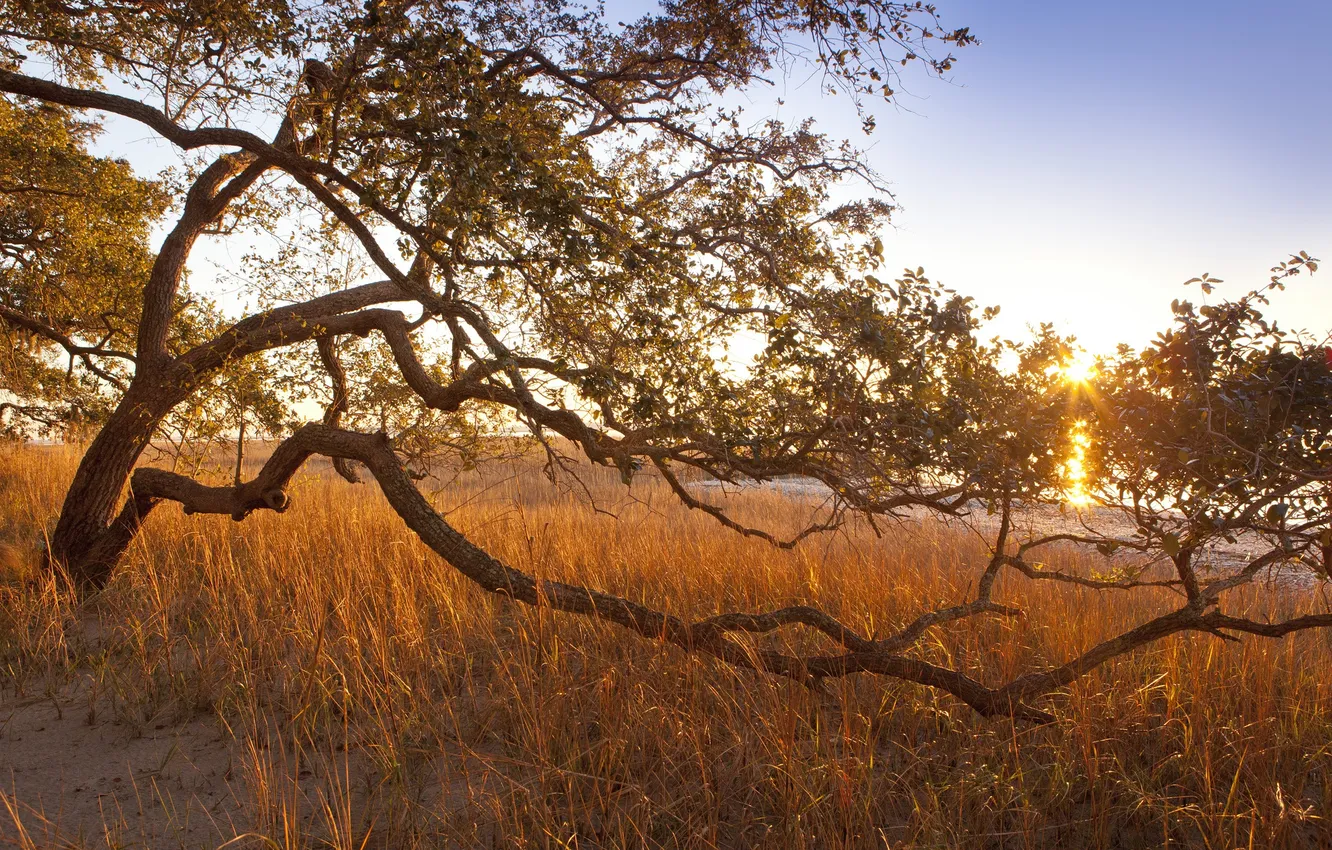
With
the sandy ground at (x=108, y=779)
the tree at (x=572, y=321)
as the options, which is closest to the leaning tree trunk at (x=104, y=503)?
the tree at (x=572, y=321)

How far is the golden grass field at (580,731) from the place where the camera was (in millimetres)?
3342

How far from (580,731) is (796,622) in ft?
4.67

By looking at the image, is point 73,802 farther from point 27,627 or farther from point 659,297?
point 659,297

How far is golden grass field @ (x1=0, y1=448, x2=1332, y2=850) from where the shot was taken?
3.34 metres

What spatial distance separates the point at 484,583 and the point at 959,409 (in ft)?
9.08

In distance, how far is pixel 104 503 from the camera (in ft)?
22.5

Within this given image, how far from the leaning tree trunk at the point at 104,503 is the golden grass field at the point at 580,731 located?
0.32 metres

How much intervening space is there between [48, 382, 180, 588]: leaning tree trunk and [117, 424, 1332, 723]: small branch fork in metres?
2.29

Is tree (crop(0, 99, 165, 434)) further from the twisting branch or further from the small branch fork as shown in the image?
the small branch fork

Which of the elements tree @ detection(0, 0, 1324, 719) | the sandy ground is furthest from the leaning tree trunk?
the sandy ground

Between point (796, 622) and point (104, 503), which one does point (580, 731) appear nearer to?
point (796, 622)

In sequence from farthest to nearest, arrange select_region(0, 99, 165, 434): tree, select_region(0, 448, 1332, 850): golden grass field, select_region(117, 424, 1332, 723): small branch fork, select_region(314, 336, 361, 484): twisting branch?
select_region(0, 99, 165, 434): tree → select_region(314, 336, 361, 484): twisting branch → select_region(117, 424, 1332, 723): small branch fork → select_region(0, 448, 1332, 850): golden grass field

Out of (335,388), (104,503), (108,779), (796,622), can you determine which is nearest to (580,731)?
(796,622)

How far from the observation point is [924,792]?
3686 mm
